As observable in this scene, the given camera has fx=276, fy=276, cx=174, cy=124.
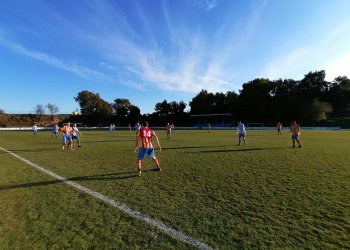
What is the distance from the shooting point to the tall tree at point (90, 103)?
111 m

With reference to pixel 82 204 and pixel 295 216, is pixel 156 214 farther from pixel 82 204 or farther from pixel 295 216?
pixel 295 216

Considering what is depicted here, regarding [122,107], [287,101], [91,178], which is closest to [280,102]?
[287,101]

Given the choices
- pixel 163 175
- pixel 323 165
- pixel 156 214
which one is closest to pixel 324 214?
pixel 156 214

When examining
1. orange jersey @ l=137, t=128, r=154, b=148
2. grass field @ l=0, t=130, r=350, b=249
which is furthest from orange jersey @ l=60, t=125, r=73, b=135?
orange jersey @ l=137, t=128, r=154, b=148

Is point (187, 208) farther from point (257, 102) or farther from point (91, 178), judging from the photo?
point (257, 102)

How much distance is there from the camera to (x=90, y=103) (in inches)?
4380

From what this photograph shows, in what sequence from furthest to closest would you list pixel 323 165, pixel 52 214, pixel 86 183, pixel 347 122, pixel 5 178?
pixel 347 122 → pixel 323 165 → pixel 5 178 → pixel 86 183 → pixel 52 214

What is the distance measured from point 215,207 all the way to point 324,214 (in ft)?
7.22

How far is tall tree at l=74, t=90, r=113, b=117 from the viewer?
11062 cm

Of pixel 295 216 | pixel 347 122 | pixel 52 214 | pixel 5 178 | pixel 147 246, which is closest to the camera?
pixel 147 246

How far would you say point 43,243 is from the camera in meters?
4.60

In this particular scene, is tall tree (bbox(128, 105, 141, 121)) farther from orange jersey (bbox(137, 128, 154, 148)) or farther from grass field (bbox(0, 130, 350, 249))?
orange jersey (bbox(137, 128, 154, 148))

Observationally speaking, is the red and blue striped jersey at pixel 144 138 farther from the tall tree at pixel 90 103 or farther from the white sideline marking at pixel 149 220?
the tall tree at pixel 90 103

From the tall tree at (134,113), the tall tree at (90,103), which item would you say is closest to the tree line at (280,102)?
the tall tree at (134,113)
